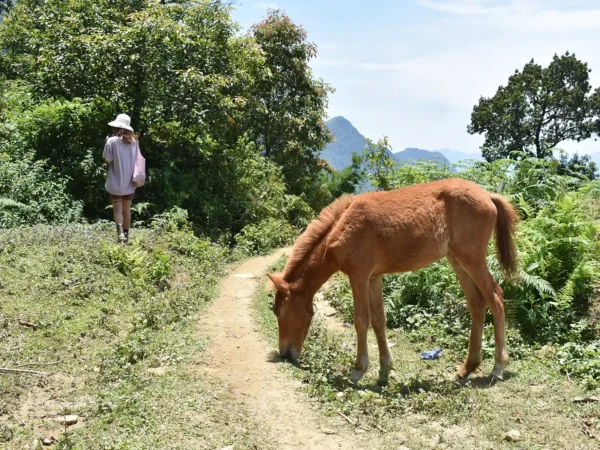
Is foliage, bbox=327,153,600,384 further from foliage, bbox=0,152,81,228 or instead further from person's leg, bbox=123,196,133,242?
foliage, bbox=0,152,81,228

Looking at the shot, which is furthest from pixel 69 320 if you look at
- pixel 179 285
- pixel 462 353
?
pixel 462 353

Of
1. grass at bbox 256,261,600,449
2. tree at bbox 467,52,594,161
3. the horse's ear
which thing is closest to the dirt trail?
grass at bbox 256,261,600,449

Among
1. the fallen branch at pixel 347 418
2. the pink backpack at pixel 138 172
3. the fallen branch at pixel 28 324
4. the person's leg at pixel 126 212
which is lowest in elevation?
the fallen branch at pixel 347 418

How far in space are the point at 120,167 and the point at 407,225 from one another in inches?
254

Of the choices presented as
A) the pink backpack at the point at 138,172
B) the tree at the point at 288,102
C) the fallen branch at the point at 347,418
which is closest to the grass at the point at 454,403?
the fallen branch at the point at 347,418

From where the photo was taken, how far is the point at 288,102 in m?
21.7

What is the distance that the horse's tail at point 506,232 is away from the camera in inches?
269

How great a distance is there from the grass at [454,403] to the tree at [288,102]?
1554 centimetres

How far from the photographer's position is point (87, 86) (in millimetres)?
13250

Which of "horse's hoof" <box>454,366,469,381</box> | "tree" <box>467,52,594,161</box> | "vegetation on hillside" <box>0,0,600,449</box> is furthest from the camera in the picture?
"tree" <box>467,52,594,161</box>

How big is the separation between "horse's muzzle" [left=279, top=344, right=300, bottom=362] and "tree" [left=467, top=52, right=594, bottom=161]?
1386 inches

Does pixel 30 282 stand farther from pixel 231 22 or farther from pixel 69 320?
pixel 231 22

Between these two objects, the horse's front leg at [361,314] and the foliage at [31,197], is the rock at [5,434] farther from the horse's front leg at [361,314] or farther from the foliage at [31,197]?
the foliage at [31,197]

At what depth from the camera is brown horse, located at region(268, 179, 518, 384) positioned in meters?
6.22
